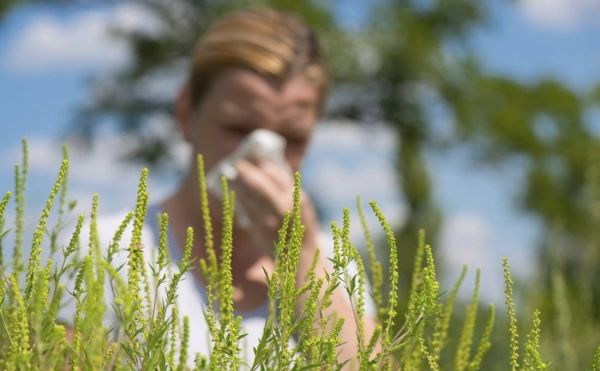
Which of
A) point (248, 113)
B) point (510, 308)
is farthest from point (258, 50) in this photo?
point (510, 308)

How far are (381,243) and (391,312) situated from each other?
37.0ft

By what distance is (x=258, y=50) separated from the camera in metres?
2.96

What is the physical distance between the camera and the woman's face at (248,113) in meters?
2.86

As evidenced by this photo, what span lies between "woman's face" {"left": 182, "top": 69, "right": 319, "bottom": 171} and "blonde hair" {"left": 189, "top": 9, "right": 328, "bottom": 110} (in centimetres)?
3

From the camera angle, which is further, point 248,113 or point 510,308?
point 248,113

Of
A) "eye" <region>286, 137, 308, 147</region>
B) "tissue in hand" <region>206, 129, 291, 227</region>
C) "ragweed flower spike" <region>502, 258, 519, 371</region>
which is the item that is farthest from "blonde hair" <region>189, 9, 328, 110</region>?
"ragweed flower spike" <region>502, 258, 519, 371</region>

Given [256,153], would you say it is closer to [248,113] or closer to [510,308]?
[248,113]

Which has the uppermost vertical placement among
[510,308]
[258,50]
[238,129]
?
[258,50]

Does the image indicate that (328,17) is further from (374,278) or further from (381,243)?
(374,278)

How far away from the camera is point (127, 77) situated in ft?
61.1

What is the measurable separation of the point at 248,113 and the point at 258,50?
0.78 ft

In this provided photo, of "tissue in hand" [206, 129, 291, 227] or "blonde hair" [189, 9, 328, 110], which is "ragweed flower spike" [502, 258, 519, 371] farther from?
"blonde hair" [189, 9, 328, 110]

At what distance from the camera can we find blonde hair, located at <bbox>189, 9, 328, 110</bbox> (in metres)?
2.94

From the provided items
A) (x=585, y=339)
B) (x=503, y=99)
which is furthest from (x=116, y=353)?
(x=503, y=99)
